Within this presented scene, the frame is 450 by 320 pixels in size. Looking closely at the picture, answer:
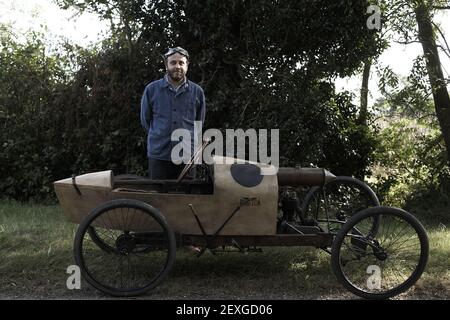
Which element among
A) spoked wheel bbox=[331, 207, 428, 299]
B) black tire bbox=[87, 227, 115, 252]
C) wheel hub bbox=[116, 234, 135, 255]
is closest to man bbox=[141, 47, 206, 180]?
black tire bbox=[87, 227, 115, 252]

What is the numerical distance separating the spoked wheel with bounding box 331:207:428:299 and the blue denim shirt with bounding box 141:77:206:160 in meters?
1.72

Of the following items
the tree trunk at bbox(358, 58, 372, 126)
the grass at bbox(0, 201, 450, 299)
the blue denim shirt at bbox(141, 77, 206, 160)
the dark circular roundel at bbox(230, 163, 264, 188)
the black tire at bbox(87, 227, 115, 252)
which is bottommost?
the grass at bbox(0, 201, 450, 299)

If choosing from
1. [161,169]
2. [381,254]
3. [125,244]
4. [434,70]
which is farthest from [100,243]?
[434,70]

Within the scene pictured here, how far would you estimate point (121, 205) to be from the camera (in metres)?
4.14

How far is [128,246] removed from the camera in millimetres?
4395

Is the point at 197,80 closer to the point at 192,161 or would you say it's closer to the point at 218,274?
the point at 192,161

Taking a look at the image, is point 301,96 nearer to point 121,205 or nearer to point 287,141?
point 287,141

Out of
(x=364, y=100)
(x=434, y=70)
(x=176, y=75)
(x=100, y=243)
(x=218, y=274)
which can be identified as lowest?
(x=218, y=274)

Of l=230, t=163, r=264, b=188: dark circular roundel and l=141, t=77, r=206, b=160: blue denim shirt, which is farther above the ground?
l=141, t=77, r=206, b=160: blue denim shirt

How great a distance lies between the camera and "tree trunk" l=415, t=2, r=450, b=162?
8148 millimetres

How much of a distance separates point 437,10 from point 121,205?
258 inches

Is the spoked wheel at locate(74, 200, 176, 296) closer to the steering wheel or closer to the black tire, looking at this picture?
the black tire

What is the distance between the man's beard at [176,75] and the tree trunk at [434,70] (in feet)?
14.9

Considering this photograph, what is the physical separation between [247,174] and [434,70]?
539cm
